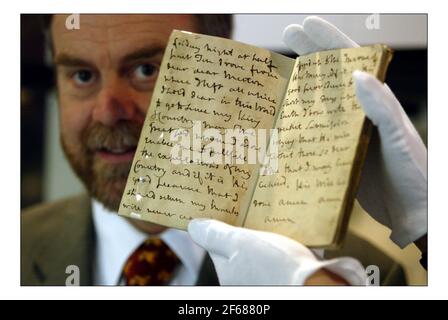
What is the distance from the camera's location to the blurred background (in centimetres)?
176

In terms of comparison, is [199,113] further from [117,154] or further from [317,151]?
[117,154]

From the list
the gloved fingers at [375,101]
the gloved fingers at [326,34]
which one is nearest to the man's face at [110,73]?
the gloved fingers at [326,34]

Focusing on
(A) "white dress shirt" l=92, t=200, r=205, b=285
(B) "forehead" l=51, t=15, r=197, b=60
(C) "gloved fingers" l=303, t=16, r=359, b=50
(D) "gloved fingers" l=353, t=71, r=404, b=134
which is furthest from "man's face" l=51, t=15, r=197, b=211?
(D) "gloved fingers" l=353, t=71, r=404, b=134

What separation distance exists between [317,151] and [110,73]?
2.53 ft

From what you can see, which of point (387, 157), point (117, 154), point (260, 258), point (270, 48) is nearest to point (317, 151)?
point (387, 157)

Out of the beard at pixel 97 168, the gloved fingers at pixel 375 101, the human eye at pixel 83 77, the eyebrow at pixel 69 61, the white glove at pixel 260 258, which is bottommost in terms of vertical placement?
the white glove at pixel 260 258

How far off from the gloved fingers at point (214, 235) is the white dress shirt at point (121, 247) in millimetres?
526

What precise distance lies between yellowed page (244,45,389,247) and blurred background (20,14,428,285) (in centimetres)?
42

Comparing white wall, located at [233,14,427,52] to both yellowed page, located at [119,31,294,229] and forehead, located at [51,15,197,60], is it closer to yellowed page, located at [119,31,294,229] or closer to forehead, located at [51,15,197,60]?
forehead, located at [51,15,197,60]

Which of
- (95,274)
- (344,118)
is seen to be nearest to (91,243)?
(95,274)

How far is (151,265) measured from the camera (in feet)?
6.20

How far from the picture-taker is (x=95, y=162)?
196 centimetres

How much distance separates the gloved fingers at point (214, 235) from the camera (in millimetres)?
1342

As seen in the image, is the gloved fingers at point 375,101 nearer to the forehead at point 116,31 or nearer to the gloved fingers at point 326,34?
the gloved fingers at point 326,34
